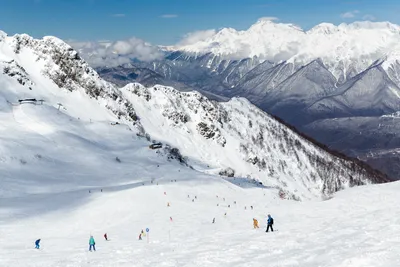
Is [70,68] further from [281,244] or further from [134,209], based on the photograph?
[281,244]

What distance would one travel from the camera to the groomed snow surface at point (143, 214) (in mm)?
30308

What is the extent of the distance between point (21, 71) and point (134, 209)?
106 meters

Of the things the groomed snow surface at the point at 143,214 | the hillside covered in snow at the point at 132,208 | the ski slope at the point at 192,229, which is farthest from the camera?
the hillside covered in snow at the point at 132,208

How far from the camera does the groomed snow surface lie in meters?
30.3

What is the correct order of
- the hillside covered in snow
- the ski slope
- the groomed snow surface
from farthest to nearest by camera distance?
1. the hillside covered in snow
2. the groomed snow surface
3. the ski slope

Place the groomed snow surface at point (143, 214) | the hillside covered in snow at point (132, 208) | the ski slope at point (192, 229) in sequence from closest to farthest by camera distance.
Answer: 1. the ski slope at point (192, 229)
2. the groomed snow surface at point (143, 214)
3. the hillside covered in snow at point (132, 208)

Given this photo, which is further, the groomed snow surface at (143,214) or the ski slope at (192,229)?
the groomed snow surface at (143,214)

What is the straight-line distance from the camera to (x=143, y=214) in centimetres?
5728

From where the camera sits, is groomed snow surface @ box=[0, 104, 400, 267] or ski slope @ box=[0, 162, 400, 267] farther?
groomed snow surface @ box=[0, 104, 400, 267]

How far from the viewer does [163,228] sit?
161ft

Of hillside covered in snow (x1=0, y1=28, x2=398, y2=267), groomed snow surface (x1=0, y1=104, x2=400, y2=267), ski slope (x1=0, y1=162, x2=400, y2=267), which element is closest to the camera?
ski slope (x1=0, y1=162, x2=400, y2=267)

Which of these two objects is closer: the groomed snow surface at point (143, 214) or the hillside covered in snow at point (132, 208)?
the groomed snow surface at point (143, 214)

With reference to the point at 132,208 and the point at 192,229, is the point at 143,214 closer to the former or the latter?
the point at 132,208

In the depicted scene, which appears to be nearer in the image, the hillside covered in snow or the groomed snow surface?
the groomed snow surface
